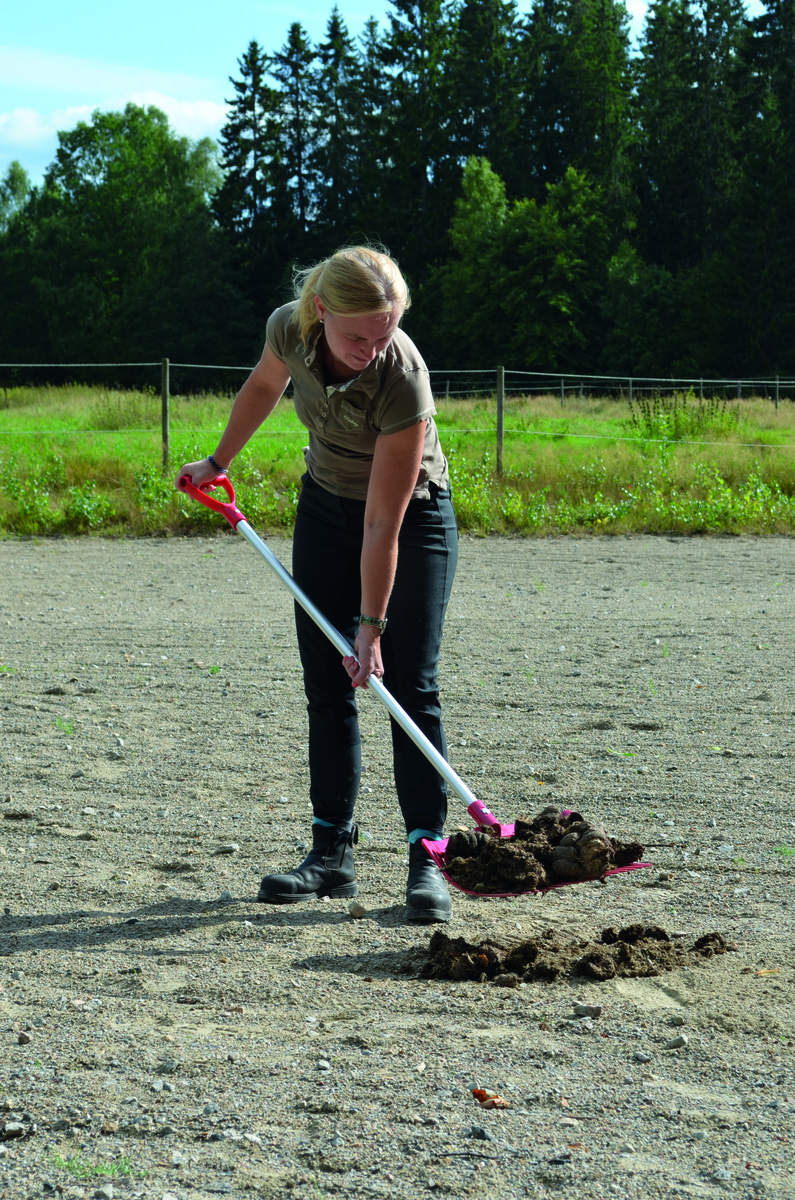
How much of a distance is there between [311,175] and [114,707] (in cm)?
6039

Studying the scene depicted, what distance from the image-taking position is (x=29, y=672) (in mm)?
6805

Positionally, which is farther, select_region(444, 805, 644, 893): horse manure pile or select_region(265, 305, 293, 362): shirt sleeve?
select_region(444, 805, 644, 893): horse manure pile

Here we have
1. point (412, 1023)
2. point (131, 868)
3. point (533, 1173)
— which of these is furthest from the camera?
point (131, 868)

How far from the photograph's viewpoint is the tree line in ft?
172

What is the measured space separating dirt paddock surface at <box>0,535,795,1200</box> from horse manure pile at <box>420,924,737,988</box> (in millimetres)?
31

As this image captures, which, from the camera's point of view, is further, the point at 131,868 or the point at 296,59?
the point at 296,59

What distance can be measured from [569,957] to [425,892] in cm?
50

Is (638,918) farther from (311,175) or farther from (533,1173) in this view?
(311,175)

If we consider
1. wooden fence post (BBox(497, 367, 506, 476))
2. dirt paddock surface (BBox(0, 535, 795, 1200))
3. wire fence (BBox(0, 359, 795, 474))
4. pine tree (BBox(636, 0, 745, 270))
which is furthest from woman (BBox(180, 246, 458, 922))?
pine tree (BBox(636, 0, 745, 270))

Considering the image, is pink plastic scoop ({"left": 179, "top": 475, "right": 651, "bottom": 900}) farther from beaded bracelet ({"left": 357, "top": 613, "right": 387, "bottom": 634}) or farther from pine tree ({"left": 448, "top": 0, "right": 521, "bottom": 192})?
pine tree ({"left": 448, "top": 0, "right": 521, "bottom": 192})

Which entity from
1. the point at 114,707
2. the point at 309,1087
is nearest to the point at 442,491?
the point at 309,1087

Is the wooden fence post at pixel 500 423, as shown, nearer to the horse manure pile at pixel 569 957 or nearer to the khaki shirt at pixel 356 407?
the khaki shirt at pixel 356 407

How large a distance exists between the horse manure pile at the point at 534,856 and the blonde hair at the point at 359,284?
1635mm

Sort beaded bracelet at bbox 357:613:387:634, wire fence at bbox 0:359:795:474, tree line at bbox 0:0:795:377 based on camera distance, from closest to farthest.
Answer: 1. beaded bracelet at bbox 357:613:387:634
2. wire fence at bbox 0:359:795:474
3. tree line at bbox 0:0:795:377
